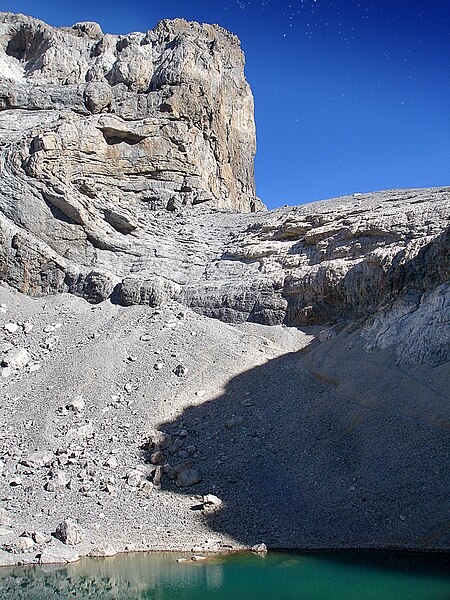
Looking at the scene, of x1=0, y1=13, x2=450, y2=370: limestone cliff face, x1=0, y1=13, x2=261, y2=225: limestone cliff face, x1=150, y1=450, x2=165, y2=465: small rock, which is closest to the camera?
x1=150, y1=450, x2=165, y2=465: small rock

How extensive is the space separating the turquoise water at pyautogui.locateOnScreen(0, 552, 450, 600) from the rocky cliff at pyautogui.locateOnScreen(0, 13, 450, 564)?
753 mm

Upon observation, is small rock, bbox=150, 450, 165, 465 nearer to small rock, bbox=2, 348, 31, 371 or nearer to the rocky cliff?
the rocky cliff

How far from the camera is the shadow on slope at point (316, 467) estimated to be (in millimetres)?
14555

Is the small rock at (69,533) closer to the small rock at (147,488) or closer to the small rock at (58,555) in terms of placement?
the small rock at (58,555)

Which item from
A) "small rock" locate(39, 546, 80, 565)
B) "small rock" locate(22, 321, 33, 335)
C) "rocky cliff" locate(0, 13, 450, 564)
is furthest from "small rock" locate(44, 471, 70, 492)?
"small rock" locate(22, 321, 33, 335)

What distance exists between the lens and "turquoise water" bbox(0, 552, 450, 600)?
11742 mm

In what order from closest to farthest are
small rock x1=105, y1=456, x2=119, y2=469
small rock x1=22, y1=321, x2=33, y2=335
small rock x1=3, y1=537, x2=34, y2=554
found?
small rock x1=3, y1=537, x2=34, y2=554 → small rock x1=105, y1=456, x2=119, y2=469 → small rock x1=22, y1=321, x2=33, y2=335

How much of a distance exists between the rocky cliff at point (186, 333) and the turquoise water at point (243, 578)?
0.75 m

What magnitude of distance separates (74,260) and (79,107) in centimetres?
1050

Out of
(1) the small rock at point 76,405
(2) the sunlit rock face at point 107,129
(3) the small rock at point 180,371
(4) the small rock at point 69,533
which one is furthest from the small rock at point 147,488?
(2) the sunlit rock face at point 107,129

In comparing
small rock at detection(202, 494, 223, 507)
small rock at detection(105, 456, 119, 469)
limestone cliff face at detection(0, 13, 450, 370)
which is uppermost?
limestone cliff face at detection(0, 13, 450, 370)

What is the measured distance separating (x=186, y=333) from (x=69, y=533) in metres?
11.4

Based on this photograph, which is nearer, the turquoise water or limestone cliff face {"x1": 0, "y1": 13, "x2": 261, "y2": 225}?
the turquoise water

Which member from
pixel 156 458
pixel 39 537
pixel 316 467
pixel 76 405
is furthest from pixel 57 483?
pixel 316 467
